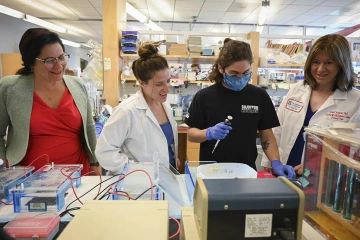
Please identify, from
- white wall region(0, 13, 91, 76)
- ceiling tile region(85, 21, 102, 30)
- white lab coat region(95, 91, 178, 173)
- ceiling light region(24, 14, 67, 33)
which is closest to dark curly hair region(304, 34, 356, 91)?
white lab coat region(95, 91, 178, 173)

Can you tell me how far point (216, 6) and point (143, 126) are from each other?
4.43m

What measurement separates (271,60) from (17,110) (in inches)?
118

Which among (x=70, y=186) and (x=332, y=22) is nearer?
(x=70, y=186)

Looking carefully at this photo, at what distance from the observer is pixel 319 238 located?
0.68m

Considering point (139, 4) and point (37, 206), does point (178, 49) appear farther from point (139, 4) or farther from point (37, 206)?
point (37, 206)

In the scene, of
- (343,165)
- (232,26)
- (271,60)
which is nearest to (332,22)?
(232,26)

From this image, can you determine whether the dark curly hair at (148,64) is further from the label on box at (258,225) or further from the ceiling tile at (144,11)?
the ceiling tile at (144,11)

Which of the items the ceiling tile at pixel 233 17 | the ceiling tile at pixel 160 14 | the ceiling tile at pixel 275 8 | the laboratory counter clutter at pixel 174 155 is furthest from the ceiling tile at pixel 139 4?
the laboratory counter clutter at pixel 174 155

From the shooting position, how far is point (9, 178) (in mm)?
1025

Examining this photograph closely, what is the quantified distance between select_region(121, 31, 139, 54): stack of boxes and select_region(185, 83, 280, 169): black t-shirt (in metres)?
2.05

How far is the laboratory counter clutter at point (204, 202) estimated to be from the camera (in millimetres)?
552

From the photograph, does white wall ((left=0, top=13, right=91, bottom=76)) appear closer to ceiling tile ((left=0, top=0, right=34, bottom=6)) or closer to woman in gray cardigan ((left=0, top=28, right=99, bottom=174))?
ceiling tile ((left=0, top=0, right=34, bottom=6))

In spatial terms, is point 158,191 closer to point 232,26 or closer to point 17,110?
point 17,110

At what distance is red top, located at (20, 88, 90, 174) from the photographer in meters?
1.35
